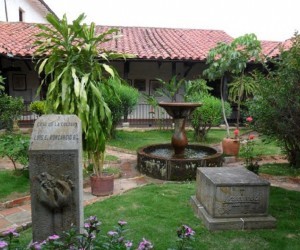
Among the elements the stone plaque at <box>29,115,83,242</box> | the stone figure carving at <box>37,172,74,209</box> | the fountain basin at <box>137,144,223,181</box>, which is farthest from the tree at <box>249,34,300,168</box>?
the stone figure carving at <box>37,172,74,209</box>

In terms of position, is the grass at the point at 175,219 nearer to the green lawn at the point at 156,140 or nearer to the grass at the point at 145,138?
the green lawn at the point at 156,140

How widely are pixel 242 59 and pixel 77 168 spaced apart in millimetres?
5958

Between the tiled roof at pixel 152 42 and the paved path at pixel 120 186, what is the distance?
5221mm

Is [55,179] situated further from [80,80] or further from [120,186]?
[120,186]

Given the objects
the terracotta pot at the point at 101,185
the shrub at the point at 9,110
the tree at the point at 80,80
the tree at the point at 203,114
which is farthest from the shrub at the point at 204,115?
the shrub at the point at 9,110

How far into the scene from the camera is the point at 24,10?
1894cm

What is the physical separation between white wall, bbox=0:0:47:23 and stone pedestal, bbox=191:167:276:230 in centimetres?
1645

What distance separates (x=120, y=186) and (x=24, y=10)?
1742cm

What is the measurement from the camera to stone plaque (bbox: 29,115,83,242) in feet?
8.93

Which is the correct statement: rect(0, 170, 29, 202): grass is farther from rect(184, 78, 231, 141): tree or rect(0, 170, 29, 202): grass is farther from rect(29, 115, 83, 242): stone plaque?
rect(184, 78, 231, 141): tree

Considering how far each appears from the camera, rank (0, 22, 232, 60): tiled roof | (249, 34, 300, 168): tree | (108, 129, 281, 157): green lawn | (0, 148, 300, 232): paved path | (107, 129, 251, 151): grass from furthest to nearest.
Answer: (0, 22, 232, 60): tiled roof
(107, 129, 251, 151): grass
(108, 129, 281, 157): green lawn
(0, 148, 300, 232): paved path
(249, 34, 300, 168): tree

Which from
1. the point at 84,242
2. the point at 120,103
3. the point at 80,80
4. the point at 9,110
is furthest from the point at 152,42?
the point at 84,242

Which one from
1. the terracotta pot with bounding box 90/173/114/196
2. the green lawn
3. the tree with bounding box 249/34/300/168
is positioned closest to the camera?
the tree with bounding box 249/34/300/168

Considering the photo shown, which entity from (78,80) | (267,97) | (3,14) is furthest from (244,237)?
(3,14)
